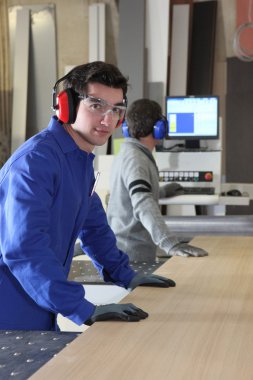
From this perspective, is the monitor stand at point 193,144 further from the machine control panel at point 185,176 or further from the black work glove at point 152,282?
the black work glove at point 152,282

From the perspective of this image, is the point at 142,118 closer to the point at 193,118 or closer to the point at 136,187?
the point at 136,187

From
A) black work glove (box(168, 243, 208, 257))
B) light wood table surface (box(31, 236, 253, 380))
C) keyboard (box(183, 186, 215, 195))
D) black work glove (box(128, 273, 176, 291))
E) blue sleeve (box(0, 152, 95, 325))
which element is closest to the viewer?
light wood table surface (box(31, 236, 253, 380))

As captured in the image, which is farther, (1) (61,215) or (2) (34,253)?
(1) (61,215)

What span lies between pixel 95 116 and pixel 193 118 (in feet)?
10.8

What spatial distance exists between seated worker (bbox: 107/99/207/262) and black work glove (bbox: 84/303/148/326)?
1087mm

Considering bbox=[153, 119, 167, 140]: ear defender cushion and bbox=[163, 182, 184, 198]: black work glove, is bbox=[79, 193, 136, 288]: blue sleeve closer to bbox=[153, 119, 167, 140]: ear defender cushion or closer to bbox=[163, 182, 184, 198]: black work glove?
bbox=[153, 119, 167, 140]: ear defender cushion

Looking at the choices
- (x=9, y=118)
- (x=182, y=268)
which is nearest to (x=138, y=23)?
(x=9, y=118)

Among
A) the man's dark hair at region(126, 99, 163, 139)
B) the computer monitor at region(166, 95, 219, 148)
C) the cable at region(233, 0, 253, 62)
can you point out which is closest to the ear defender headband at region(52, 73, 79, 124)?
the man's dark hair at region(126, 99, 163, 139)

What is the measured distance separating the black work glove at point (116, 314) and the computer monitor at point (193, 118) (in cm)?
353

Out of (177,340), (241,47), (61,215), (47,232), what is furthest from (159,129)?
(241,47)

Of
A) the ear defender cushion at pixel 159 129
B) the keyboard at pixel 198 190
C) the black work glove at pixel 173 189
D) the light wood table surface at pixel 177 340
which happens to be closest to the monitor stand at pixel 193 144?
the keyboard at pixel 198 190

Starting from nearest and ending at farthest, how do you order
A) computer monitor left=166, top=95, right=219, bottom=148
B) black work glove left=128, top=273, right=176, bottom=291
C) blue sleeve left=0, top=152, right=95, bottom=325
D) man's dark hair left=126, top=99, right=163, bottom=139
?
blue sleeve left=0, top=152, right=95, bottom=325 < black work glove left=128, top=273, right=176, bottom=291 < man's dark hair left=126, top=99, right=163, bottom=139 < computer monitor left=166, top=95, right=219, bottom=148

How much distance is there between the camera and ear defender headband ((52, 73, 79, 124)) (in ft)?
5.90

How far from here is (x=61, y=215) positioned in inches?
71.8
